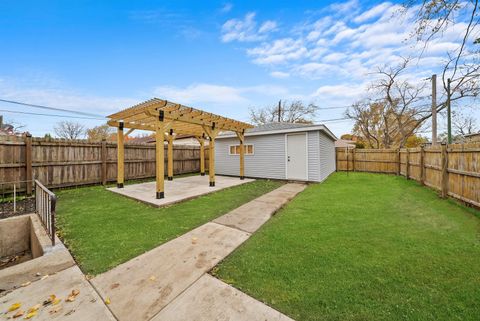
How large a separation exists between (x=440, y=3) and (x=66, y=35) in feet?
40.8

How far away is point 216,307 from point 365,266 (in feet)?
5.69

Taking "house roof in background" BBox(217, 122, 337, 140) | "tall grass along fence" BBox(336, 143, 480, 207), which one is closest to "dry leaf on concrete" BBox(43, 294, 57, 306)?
"tall grass along fence" BBox(336, 143, 480, 207)

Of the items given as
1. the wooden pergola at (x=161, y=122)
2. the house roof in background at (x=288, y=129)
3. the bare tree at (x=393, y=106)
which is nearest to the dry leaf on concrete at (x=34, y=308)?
the wooden pergola at (x=161, y=122)

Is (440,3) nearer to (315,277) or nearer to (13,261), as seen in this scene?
(315,277)

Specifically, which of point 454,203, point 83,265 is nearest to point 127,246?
point 83,265

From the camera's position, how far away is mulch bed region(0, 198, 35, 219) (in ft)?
14.2

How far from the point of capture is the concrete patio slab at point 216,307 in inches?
61.8

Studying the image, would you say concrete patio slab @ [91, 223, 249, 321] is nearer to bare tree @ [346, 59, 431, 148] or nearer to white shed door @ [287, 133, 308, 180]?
white shed door @ [287, 133, 308, 180]

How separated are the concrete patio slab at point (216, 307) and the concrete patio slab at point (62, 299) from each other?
20.6 inches

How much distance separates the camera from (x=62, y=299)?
180 centimetres

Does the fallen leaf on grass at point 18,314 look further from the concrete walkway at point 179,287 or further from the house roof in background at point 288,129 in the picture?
the house roof in background at point 288,129

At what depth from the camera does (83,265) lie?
2.36 metres

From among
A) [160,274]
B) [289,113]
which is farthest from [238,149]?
[289,113]

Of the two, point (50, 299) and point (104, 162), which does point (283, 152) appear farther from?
point (50, 299)
